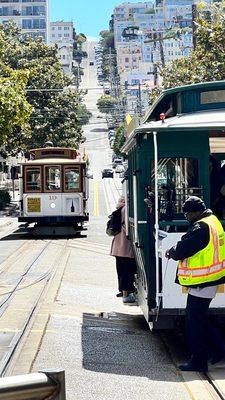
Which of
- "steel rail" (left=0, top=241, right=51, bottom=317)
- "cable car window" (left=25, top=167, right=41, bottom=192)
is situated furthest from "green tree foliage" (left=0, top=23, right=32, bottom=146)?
"steel rail" (left=0, top=241, right=51, bottom=317)

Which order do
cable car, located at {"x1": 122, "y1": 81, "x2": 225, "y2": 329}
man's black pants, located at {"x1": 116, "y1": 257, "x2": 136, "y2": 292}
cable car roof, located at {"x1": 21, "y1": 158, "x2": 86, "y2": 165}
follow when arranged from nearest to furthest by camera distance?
cable car, located at {"x1": 122, "y1": 81, "x2": 225, "y2": 329}
man's black pants, located at {"x1": 116, "y1": 257, "x2": 136, "y2": 292}
cable car roof, located at {"x1": 21, "y1": 158, "x2": 86, "y2": 165}

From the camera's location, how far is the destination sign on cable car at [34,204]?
28484 mm

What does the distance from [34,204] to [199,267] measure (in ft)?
68.2

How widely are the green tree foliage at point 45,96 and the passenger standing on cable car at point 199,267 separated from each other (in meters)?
45.8

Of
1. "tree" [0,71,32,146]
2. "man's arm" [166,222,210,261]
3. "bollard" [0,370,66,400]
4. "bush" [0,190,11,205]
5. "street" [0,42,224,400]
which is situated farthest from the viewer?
"bush" [0,190,11,205]

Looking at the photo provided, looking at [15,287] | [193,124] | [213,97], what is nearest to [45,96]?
[15,287]

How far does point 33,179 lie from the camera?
28516 mm

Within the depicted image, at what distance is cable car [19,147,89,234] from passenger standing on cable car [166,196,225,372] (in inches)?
802

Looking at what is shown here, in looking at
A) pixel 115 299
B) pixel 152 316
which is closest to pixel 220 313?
pixel 152 316

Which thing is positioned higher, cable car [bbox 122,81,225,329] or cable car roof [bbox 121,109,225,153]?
cable car roof [bbox 121,109,225,153]

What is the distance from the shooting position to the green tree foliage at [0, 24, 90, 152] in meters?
56.7

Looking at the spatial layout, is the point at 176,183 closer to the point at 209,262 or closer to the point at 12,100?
the point at 209,262

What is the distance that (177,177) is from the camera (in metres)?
8.88

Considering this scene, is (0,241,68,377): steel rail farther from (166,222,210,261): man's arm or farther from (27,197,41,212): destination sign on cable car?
(27,197,41,212): destination sign on cable car
